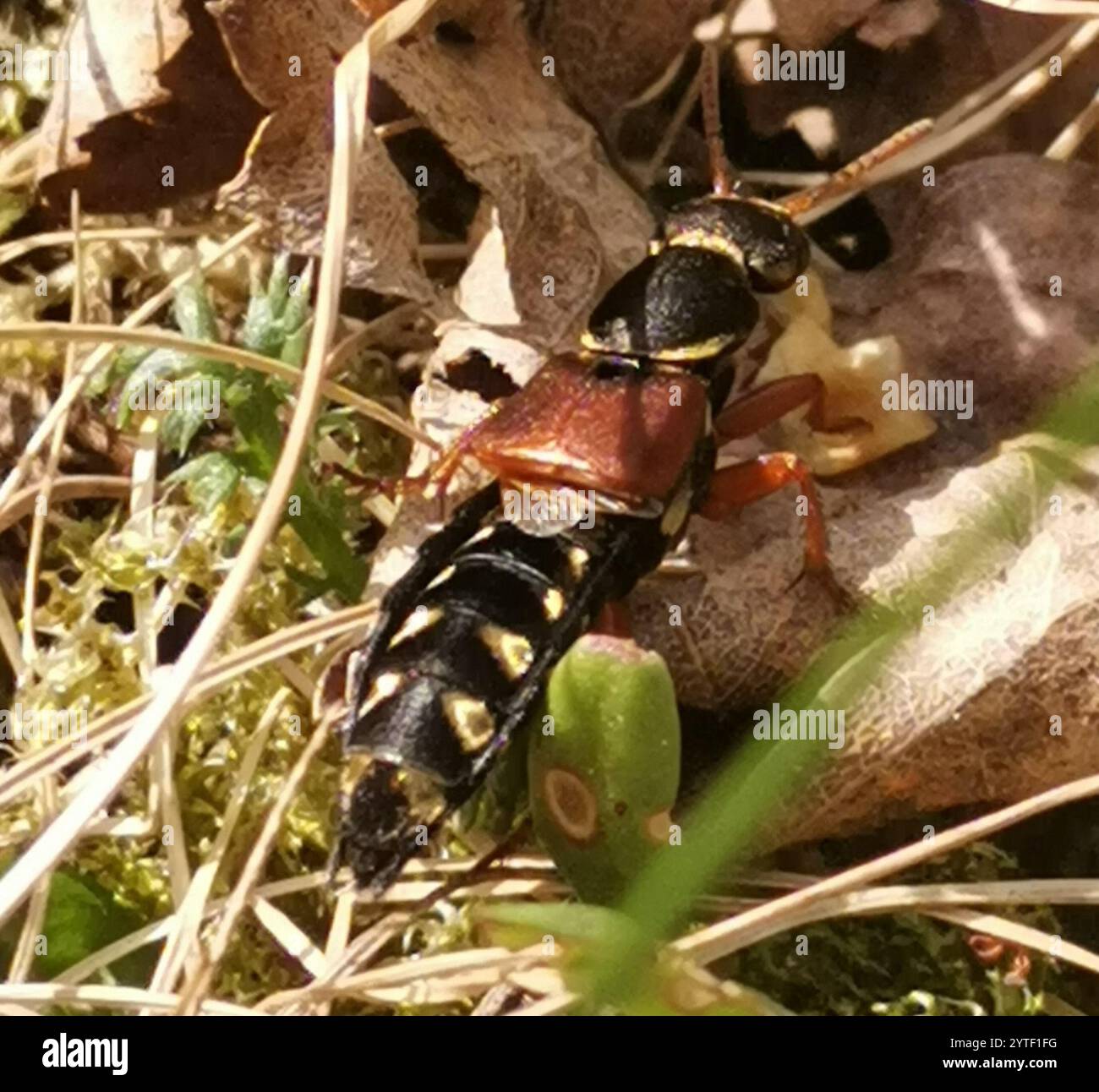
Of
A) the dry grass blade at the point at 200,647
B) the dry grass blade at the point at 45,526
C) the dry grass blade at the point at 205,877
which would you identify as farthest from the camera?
the dry grass blade at the point at 45,526

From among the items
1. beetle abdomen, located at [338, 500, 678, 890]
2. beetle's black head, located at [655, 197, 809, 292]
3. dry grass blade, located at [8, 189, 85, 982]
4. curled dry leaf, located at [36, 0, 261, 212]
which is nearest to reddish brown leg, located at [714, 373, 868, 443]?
beetle's black head, located at [655, 197, 809, 292]

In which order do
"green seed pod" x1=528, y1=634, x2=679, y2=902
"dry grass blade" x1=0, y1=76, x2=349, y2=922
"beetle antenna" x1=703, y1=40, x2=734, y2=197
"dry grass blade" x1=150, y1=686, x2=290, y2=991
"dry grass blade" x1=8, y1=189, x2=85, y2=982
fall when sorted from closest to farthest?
"dry grass blade" x1=0, y1=76, x2=349, y2=922 < "green seed pod" x1=528, y1=634, x2=679, y2=902 < "dry grass blade" x1=150, y1=686, x2=290, y2=991 < "dry grass blade" x1=8, y1=189, x2=85, y2=982 < "beetle antenna" x1=703, y1=40, x2=734, y2=197

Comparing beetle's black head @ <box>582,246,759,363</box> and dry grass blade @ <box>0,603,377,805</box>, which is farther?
beetle's black head @ <box>582,246,759,363</box>

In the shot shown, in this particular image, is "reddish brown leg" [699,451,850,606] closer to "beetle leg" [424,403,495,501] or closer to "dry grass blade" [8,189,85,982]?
"beetle leg" [424,403,495,501]

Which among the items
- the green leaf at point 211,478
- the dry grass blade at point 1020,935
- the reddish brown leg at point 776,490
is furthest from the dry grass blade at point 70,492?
the dry grass blade at point 1020,935

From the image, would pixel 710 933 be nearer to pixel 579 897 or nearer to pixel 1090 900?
pixel 579 897

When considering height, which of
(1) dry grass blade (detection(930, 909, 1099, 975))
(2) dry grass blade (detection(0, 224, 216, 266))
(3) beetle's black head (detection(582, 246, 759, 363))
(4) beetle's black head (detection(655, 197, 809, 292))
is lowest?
(1) dry grass blade (detection(930, 909, 1099, 975))

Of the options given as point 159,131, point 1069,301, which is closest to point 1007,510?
point 1069,301

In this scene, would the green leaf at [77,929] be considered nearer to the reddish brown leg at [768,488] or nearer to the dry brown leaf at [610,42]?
the reddish brown leg at [768,488]
